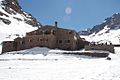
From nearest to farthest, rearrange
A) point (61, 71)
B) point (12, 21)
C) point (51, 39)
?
1. point (61, 71)
2. point (51, 39)
3. point (12, 21)

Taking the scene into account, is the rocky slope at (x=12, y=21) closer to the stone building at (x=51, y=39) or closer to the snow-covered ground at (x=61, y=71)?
the stone building at (x=51, y=39)

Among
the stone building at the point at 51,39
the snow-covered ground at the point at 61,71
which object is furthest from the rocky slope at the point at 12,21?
the snow-covered ground at the point at 61,71

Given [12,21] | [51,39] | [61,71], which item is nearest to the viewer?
[61,71]

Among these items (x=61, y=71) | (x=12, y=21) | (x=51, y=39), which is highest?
(x=12, y=21)

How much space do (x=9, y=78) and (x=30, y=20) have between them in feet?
568

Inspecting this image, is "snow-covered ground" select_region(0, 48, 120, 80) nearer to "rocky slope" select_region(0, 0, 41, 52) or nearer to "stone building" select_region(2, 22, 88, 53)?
"stone building" select_region(2, 22, 88, 53)

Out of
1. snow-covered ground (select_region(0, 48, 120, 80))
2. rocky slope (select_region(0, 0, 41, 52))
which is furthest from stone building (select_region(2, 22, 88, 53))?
rocky slope (select_region(0, 0, 41, 52))

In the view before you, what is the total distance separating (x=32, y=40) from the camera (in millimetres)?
62062

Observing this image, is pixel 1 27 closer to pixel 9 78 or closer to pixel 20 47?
pixel 20 47

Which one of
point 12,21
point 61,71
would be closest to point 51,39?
point 61,71

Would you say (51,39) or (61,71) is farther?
(51,39)

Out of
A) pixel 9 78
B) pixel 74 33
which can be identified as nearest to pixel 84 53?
pixel 74 33

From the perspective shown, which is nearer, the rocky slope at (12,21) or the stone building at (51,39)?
the stone building at (51,39)

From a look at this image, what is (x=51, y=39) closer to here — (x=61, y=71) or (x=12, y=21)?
(x=61, y=71)
